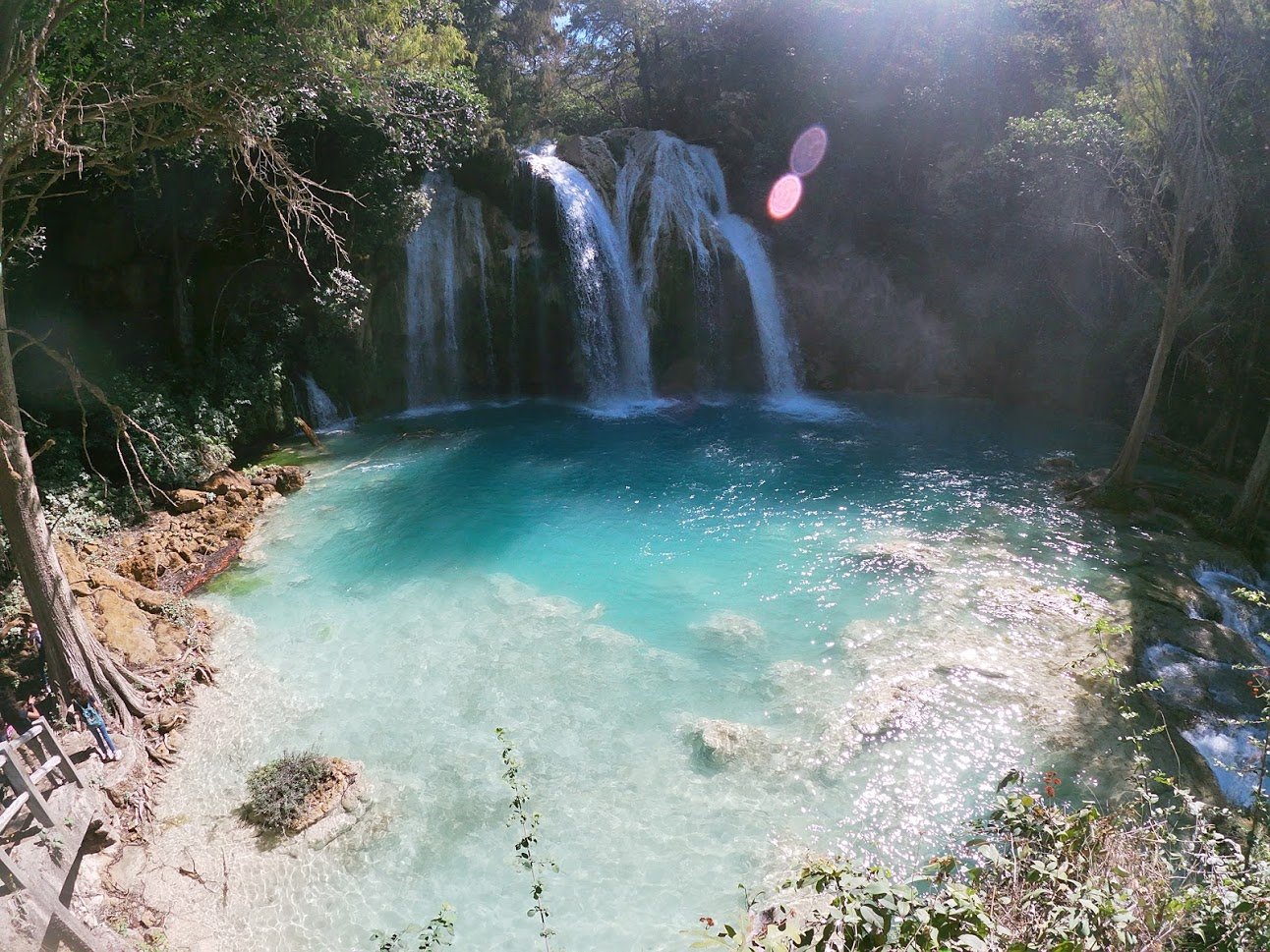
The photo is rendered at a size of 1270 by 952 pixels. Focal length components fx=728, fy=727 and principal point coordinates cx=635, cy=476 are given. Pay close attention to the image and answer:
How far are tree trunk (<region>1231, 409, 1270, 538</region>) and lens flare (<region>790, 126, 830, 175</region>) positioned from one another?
15.5 meters

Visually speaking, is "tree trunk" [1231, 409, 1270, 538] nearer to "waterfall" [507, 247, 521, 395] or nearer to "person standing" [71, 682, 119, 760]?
"person standing" [71, 682, 119, 760]

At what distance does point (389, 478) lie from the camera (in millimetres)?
14570

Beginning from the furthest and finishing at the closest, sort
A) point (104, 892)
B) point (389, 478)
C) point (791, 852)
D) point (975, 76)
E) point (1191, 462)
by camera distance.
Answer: point (975, 76) < point (1191, 462) < point (389, 478) < point (791, 852) < point (104, 892)

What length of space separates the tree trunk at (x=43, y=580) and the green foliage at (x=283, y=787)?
1.57 metres

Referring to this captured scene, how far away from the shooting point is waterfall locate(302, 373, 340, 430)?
1769 cm

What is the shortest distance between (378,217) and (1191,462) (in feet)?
60.8

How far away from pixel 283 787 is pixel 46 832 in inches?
69.6

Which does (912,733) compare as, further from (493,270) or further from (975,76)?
(975,76)

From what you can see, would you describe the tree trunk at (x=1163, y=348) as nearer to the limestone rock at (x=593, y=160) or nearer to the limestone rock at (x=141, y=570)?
the limestone rock at (x=593, y=160)

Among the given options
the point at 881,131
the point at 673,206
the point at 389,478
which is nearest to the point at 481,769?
the point at 389,478

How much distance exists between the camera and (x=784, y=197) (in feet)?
75.9

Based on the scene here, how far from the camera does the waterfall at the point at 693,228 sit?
820 inches

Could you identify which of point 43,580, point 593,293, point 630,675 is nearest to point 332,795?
point 43,580

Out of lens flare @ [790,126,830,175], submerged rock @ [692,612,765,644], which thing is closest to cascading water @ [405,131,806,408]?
lens flare @ [790,126,830,175]
